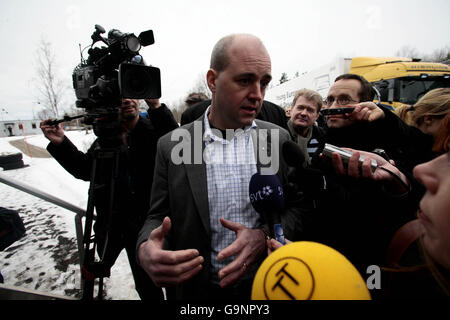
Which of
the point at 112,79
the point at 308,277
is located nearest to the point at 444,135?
the point at 308,277

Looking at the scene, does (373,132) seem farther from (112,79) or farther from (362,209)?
(112,79)

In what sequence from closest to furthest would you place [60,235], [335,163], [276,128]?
1. [335,163]
2. [276,128]
3. [60,235]

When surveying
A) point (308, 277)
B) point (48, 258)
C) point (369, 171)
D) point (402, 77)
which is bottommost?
point (48, 258)

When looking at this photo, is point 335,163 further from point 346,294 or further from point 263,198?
point 346,294

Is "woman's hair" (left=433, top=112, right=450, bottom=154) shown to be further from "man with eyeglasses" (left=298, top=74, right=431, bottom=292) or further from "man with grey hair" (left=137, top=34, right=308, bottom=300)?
"man with grey hair" (left=137, top=34, right=308, bottom=300)

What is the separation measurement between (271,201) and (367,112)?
1.02 metres

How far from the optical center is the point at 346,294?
0.54 m

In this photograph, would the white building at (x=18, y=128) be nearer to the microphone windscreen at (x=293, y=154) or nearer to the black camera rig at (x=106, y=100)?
the black camera rig at (x=106, y=100)

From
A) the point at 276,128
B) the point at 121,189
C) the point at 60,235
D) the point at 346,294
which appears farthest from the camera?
the point at 60,235

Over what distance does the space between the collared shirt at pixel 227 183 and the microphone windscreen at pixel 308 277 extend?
0.60m

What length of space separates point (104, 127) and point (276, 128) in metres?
1.26

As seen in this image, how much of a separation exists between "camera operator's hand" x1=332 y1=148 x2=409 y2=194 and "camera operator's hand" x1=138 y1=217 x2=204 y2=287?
73 cm

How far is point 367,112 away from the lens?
144 cm
